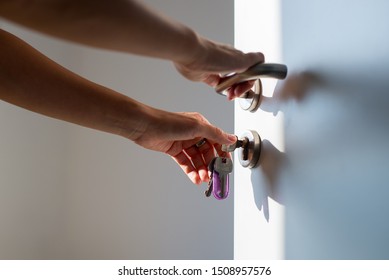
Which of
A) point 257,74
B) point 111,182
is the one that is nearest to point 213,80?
point 257,74

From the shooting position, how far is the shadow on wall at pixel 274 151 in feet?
1.22

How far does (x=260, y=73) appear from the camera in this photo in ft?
1.23

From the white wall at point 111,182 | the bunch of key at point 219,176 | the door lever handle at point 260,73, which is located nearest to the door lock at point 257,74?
the door lever handle at point 260,73

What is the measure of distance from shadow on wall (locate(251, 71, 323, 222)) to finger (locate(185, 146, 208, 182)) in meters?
0.10

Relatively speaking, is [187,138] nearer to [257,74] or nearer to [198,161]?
[198,161]

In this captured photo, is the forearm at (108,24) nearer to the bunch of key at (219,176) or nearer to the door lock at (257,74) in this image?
the door lock at (257,74)

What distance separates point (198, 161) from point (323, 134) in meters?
0.27

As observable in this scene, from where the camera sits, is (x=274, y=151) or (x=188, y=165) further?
(x=188, y=165)

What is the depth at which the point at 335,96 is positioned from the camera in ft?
1.05

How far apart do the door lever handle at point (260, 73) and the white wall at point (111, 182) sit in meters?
0.78

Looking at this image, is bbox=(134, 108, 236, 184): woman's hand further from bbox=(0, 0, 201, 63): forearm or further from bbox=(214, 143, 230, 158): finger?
bbox=(0, 0, 201, 63): forearm
